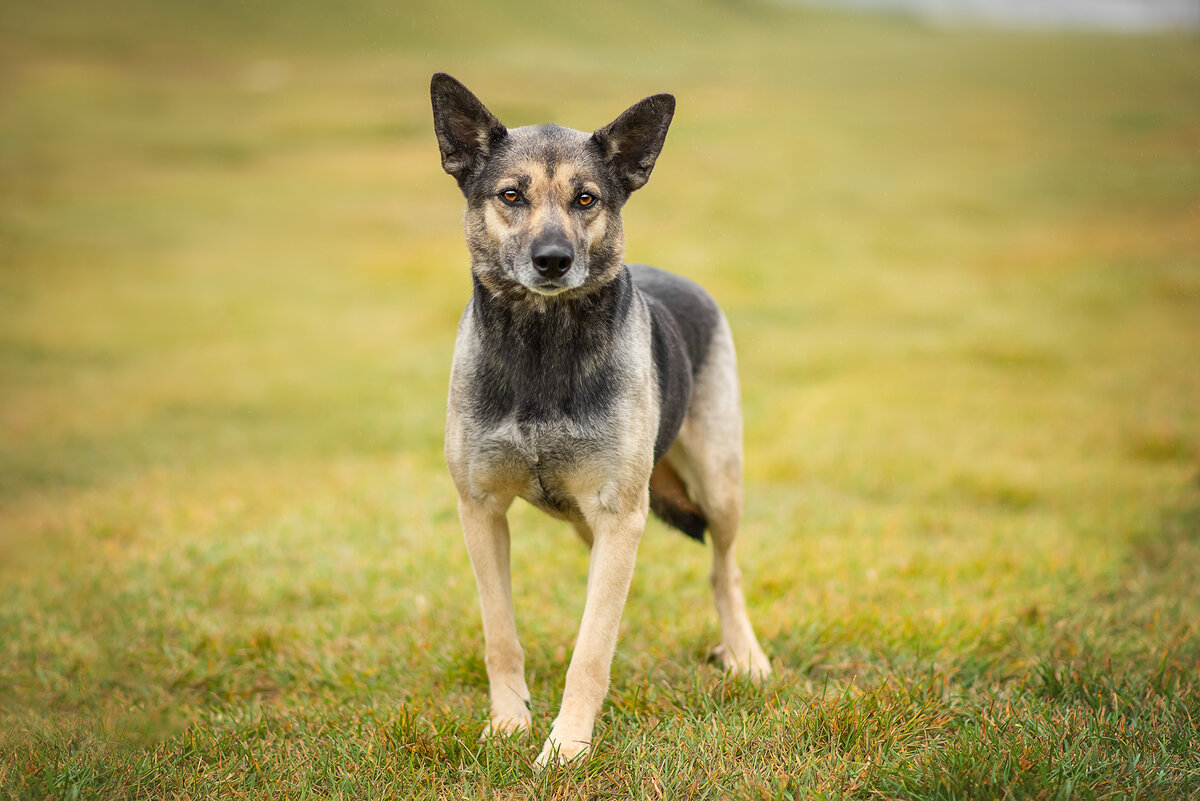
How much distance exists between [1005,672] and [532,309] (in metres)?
3.10

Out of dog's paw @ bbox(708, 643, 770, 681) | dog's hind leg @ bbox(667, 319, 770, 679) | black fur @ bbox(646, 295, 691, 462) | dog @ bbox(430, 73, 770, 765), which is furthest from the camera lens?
dog's hind leg @ bbox(667, 319, 770, 679)

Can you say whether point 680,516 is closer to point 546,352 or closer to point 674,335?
point 674,335

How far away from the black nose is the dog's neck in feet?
1.14

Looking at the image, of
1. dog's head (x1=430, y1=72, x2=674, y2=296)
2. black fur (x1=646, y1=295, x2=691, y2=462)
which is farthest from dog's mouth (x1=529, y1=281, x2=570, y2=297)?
black fur (x1=646, y1=295, x2=691, y2=462)

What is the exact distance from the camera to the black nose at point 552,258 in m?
3.81

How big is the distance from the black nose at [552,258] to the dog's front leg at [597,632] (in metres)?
1.10

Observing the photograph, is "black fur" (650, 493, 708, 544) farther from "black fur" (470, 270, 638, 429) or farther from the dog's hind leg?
"black fur" (470, 270, 638, 429)

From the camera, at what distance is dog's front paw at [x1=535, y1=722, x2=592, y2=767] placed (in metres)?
3.82

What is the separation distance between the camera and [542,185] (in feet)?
13.3

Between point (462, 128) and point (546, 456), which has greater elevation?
point (462, 128)

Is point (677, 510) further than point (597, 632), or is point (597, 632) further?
point (677, 510)

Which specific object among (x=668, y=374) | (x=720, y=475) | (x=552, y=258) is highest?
(x=552, y=258)

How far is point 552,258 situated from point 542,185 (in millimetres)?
420

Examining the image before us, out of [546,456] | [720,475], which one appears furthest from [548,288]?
[720,475]
